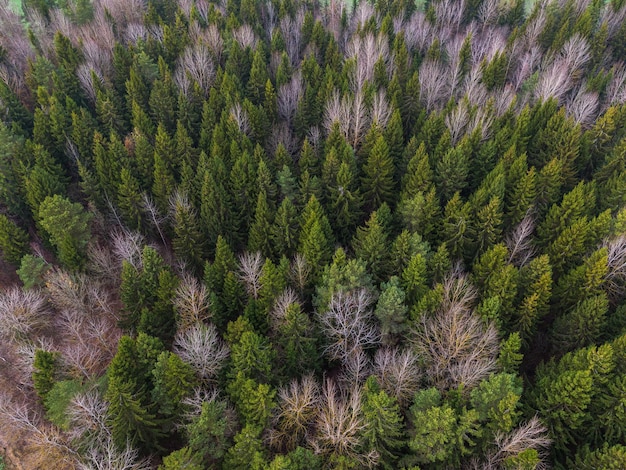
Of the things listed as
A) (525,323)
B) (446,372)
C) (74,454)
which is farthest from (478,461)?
(74,454)

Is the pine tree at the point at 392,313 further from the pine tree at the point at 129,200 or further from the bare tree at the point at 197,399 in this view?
the pine tree at the point at 129,200

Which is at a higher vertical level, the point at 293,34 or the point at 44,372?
the point at 293,34

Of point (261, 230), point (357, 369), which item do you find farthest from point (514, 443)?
point (261, 230)

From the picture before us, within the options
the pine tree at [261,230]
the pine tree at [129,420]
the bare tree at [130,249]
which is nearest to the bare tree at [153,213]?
the bare tree at [130,249]

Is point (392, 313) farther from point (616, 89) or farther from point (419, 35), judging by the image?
point (419, 35)

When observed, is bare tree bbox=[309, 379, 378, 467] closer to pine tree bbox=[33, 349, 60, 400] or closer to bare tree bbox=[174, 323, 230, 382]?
bare tree bbox=[174, 323, 230, 382]
